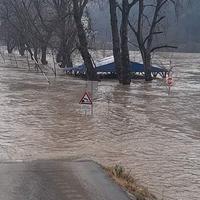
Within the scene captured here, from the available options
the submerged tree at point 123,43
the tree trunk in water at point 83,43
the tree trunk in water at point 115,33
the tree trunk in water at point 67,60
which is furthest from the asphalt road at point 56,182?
the tree trunk in water at point 67,60

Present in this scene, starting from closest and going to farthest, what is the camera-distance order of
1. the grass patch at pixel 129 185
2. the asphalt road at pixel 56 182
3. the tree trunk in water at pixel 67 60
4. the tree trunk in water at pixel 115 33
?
the asphalt road at pixel 56 182 → the grass patch at pixel 129 185 → the tree trunk in water at pixel 115 33 → the tree trunk in water at pixel 67 60

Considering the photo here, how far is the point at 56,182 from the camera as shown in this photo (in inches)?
313

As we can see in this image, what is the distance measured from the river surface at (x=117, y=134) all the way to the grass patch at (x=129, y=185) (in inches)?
18.7

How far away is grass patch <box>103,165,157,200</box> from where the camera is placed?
7.62 m

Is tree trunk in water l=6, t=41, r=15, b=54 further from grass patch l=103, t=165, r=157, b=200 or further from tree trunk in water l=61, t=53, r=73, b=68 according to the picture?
grass patch l=103, t=165, r=157, b=200

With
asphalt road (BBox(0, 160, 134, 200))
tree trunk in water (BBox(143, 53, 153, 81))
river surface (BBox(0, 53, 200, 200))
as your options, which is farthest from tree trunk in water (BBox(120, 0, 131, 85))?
asphalt road (BBox(0, 160, 134, 200))

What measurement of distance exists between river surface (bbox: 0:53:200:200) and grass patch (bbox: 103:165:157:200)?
1.55 ft

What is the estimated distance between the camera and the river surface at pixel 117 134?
10242 millimetres

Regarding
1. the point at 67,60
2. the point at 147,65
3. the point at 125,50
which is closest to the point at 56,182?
the point at 125,50

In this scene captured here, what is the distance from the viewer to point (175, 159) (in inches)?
446

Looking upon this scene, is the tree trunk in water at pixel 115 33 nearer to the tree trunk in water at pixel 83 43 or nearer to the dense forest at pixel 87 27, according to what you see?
the dense forest at pixel 87 27

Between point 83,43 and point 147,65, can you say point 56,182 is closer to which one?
point 83,43

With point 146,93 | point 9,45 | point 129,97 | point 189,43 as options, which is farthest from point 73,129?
point 189,43

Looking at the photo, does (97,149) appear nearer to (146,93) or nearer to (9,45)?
(146,93)
